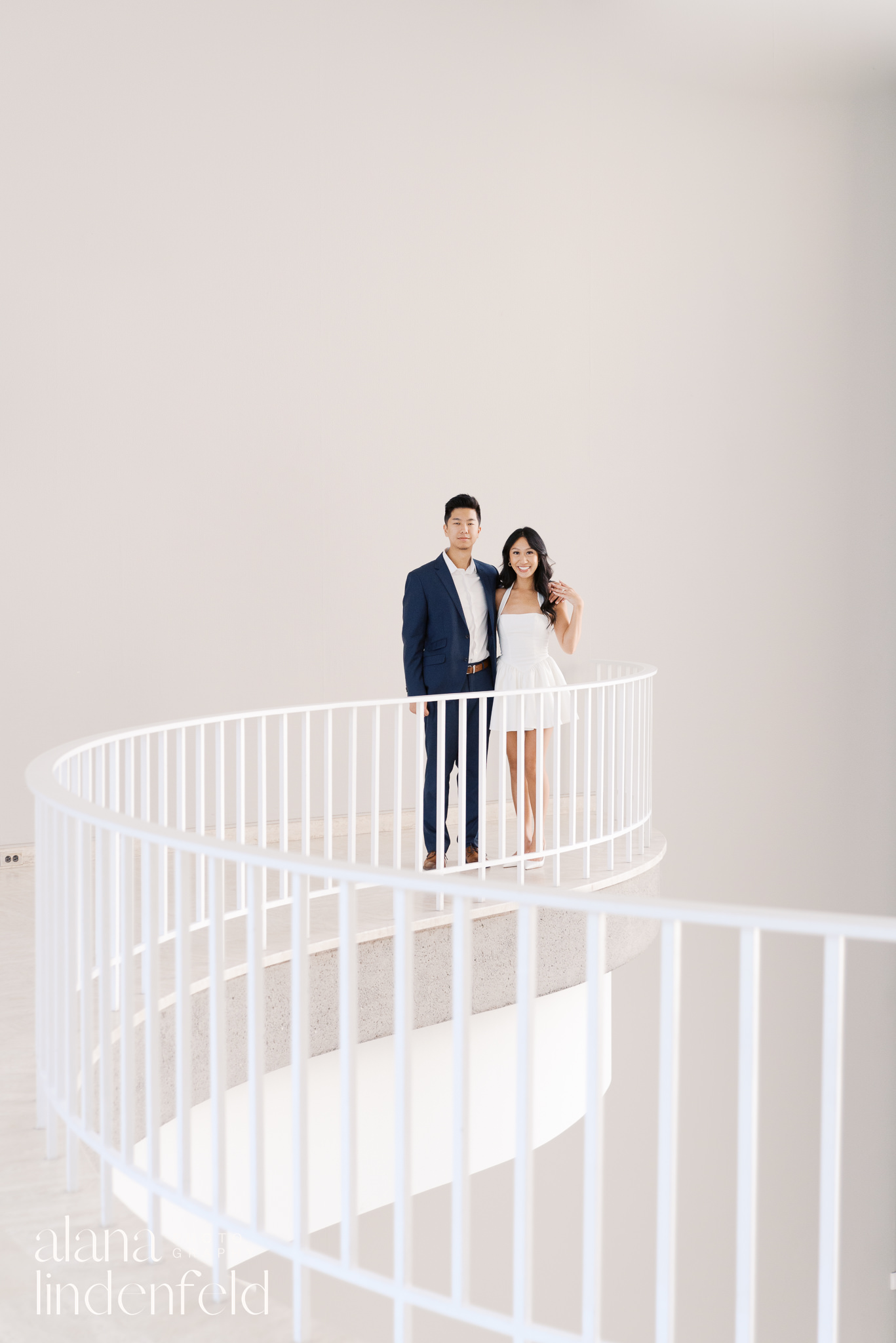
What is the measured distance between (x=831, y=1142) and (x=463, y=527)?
3630mm

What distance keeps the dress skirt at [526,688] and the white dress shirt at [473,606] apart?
115 millimetres

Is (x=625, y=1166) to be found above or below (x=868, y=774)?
below

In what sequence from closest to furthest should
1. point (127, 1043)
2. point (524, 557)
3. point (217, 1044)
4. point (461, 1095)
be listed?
point (461, 1095), point (217, 1044), point (127, 1043), point (524, 557)

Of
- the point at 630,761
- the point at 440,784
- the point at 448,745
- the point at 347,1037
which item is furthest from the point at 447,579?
the point at 347,1037

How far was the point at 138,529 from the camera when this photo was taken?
6.72 metres

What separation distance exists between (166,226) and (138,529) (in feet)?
5.71

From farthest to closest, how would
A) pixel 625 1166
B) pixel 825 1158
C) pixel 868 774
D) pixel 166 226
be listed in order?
pixel 868 774 → pixel 625 1166 → pixel 166 226 → pixel 825 1158

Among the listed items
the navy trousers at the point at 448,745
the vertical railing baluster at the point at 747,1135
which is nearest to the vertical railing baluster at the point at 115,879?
the vertical railing baluster at the point at 747,1135

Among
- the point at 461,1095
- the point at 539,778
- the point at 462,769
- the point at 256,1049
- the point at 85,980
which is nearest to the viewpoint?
the point at 461,1095

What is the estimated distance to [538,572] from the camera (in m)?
5.06

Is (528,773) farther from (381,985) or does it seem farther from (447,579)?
(381,985)

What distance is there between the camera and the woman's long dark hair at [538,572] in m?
5.02

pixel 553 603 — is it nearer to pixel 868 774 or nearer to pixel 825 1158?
pixel 825 1158

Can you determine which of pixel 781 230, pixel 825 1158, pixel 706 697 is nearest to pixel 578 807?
pixel 706 697
